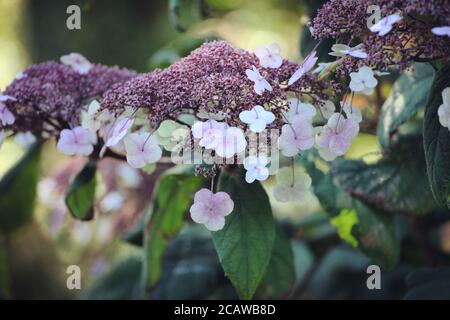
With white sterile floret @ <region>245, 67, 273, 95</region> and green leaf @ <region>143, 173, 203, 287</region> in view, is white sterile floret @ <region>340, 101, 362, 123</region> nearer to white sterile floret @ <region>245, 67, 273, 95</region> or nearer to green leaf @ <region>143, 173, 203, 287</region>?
white sterile floret @ <region>245, 67, 273, 95</region>

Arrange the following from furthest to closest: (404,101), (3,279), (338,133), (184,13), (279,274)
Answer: (3,279)
(184,13)
(279,274)
(404,101)
(338,133)

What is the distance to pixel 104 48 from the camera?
308 cm

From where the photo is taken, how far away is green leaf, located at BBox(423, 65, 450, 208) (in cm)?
69

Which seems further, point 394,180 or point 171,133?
point 394,180

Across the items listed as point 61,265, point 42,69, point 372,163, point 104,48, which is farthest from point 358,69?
point 104,48

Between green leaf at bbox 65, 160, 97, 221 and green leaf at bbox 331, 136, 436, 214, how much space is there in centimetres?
37

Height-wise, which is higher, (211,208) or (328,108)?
(328,108)

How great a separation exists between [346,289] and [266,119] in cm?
78

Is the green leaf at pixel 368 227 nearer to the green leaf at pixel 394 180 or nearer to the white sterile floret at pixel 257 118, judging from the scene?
the green leaf at pixel 394 180

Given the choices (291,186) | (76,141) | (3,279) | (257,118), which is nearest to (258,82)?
(257,118)

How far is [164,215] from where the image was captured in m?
1.00

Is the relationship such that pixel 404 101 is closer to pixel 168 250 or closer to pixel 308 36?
pixel 308 36

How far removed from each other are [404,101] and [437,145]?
208 mm

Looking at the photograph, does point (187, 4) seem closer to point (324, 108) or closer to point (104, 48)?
point (324, 108)
